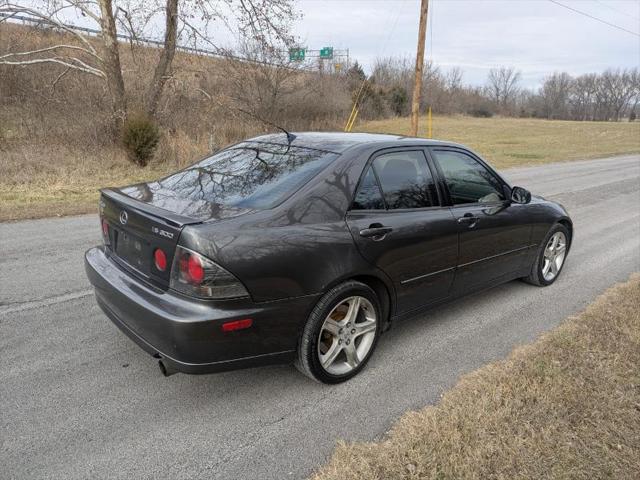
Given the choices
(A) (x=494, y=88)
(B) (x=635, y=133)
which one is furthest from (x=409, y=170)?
(A) (x=494, y=88)

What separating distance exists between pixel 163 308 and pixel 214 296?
12.3 inches

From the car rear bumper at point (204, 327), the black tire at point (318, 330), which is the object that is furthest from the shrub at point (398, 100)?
the car rear bumper at point (204, 327)

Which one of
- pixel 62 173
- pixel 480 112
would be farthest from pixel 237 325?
pixel 480 112

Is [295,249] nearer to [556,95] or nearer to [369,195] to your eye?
[369,195]

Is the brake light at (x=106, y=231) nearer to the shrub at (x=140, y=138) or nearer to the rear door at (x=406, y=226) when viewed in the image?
the rear door at (x=406, y=226)

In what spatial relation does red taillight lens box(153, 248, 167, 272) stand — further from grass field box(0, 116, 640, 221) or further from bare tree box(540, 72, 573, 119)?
bare tree box(540, 72, 573, 119)

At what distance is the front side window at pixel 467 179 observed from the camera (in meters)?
3.88

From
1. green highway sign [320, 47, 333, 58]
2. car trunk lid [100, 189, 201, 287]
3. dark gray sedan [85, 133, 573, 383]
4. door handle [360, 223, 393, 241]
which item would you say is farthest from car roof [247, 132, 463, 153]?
green highway sign [320, 47, 333, 58]

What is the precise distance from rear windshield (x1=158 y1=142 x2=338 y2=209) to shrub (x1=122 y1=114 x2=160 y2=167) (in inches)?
450

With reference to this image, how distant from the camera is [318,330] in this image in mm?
2963

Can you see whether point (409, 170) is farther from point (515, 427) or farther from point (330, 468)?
point (330, 468)

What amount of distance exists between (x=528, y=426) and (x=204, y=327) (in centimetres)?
186

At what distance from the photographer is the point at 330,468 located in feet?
7.79

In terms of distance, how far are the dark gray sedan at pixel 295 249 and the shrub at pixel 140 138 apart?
447 inches
